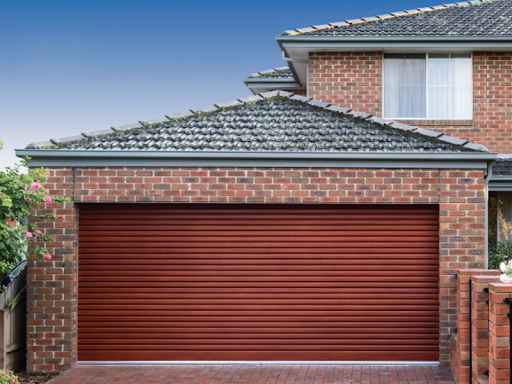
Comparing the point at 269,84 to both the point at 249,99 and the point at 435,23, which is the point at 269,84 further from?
the point at 249,99

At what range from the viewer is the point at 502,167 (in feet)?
39.2

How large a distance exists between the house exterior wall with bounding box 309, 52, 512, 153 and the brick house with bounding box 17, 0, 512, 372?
3.78 m

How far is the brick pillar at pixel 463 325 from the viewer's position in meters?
→ 7.20

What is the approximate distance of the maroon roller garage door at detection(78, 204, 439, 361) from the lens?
8.74m

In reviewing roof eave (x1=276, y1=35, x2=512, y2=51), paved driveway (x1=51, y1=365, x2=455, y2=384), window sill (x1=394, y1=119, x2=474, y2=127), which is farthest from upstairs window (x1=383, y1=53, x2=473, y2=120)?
paved driveway (x1=51, y1=365, x2=455, y2=384)

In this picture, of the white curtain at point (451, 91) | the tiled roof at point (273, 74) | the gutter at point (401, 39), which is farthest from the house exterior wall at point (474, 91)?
the tiled roof at point (273, 74)

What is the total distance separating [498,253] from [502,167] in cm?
196

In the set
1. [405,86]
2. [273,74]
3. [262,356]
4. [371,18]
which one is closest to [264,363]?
[262,356]

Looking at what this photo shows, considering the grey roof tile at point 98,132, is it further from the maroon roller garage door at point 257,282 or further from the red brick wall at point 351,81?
the red brick wall at point 351,81

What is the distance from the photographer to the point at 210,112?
10164 mm

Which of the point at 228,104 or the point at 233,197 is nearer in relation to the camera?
the point at 233,197

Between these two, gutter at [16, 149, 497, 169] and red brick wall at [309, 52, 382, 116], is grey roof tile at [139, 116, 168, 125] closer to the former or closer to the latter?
gutter at [16, 149, 497, 169]

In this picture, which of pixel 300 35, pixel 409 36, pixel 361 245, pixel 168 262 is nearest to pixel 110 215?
pixel 168 262

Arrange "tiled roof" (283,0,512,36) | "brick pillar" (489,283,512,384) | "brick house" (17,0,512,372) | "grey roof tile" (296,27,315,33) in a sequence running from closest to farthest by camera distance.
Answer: "brick pillar" (489,283,512,384)
"brick house" (17,0,512,372)
"tiled roof" (283,0,512,36)
"grey roof tile" (296,27,315,33)
